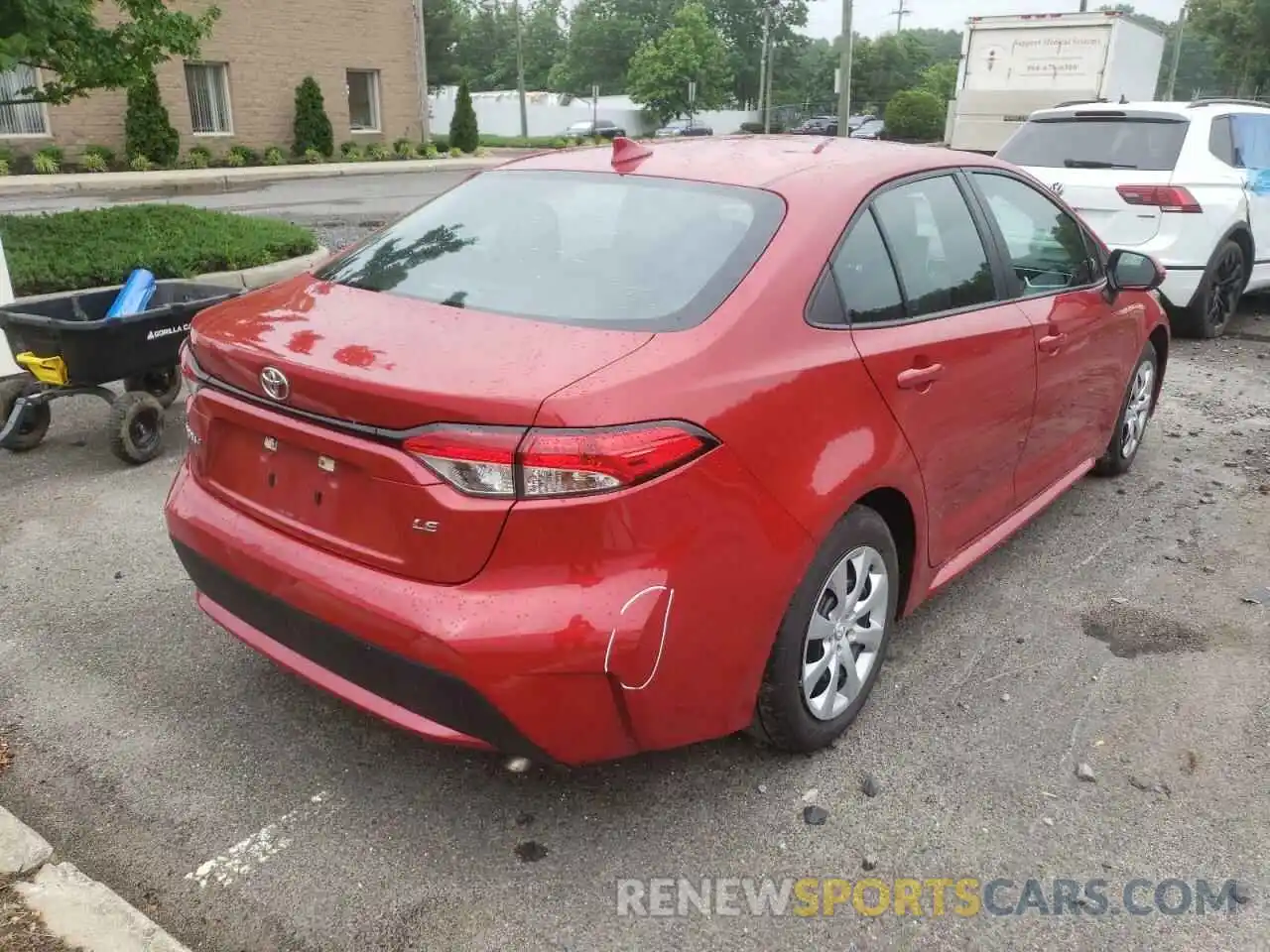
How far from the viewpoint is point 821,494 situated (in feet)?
8.85

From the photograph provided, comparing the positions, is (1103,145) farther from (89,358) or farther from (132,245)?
(132,245)

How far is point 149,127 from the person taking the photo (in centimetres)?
2261

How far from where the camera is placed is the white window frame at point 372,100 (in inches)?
1093

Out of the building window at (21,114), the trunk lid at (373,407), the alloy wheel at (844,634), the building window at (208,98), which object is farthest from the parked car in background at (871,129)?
the trunk lid at (373,407)

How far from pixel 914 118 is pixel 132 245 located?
4015 centimetres

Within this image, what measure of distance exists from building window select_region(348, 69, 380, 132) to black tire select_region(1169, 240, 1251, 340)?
24.2 metres

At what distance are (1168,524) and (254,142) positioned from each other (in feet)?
82.0

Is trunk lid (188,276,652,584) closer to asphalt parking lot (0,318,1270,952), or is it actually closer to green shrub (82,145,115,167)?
asphalt parking lot (0,318,1270,952)

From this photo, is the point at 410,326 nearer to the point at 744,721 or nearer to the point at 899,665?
the point at 744,721

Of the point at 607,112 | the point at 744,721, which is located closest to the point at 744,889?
the point at 744,721

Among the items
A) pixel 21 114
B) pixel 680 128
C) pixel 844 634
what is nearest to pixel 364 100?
pixel 21 114

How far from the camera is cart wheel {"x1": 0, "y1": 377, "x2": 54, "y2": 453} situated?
5234 millimetres

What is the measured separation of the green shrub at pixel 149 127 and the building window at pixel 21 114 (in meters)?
1.61

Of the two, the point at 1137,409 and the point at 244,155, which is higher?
the point at 244,155
